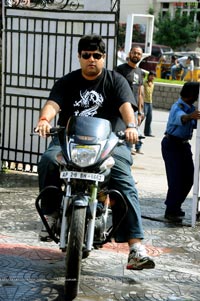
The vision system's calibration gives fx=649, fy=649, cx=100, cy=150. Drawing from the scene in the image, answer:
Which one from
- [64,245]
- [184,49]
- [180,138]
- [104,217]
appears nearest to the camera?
[64,245]

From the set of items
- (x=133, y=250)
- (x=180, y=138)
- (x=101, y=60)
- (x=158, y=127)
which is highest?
(x=101, y=60)

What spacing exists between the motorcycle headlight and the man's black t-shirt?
0.69 m

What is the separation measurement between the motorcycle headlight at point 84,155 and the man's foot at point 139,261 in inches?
35.0

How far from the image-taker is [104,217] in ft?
15.4

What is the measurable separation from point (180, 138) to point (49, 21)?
2773 millimetres

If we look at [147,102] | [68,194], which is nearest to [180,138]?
[68,194]

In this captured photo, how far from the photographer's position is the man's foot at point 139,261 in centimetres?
477

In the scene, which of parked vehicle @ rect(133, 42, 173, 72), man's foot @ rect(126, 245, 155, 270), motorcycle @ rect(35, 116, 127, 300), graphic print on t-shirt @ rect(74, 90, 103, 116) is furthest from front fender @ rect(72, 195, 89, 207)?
parked vehicle @ rect(133, 42, 173, 72)

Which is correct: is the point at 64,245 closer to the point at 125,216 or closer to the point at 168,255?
the point at 125,216

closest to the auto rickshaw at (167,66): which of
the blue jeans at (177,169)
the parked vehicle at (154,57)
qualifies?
the parked vehicle at (154,57)

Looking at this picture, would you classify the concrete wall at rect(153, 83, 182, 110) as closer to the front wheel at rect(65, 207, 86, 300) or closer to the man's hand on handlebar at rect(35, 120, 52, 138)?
the man's hand on handlebar at rect(35, 120, 52, 138)

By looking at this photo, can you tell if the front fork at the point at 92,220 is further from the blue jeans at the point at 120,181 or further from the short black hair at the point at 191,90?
the short black hair at the point at 191,90

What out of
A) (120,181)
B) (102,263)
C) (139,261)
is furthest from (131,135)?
(102,263)

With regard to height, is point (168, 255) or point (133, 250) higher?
point (133, 250)
